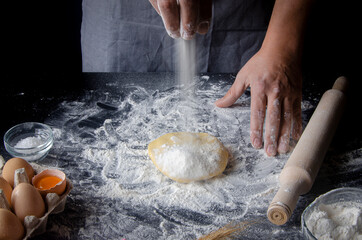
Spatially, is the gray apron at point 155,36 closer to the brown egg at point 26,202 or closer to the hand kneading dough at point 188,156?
the hand kneading dough at point 188,156

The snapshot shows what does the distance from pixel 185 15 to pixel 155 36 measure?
657 millimetres

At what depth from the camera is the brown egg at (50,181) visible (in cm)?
116

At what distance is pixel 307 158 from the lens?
1261 millimetres

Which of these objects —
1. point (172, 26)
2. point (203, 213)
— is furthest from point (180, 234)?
point (172, 26)

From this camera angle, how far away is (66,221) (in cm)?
118

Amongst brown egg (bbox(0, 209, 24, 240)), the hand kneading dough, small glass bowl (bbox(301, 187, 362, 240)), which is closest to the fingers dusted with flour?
the hand kneading dough

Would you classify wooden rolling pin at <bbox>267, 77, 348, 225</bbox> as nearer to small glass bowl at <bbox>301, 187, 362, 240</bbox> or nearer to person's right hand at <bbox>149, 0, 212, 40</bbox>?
small glass bowl at <bbox>301, 187, 362, 240</bbox>

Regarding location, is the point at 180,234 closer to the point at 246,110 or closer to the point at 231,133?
the point at 231,133

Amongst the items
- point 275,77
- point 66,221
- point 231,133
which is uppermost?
point 275,77

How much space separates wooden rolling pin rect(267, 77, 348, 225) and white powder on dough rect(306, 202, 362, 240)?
75 millimetres

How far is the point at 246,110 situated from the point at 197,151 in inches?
18.1

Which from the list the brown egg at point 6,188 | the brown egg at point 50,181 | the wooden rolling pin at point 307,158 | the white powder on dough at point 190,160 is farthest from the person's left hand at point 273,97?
the brown egg at point 6,188

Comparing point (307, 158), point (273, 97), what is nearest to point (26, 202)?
point (307, 158)

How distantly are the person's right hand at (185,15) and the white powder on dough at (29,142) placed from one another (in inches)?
26.5
